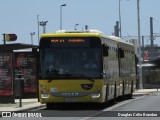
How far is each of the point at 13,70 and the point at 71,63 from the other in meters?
5.84

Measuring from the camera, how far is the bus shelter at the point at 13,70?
28516mm

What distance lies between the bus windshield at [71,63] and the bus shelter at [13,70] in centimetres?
80

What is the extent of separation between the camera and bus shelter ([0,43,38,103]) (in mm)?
28516

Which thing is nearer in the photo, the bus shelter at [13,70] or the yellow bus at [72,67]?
the yellow bus at [72,67]

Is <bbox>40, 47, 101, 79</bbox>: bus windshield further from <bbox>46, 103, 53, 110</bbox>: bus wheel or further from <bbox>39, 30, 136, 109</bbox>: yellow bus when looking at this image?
<bbox>46, 103, 53, 110</bbox>: bus wheel

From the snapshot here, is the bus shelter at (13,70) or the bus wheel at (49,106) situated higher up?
the bus shelter at (13,70)

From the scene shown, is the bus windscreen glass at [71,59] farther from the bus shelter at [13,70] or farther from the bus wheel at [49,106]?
the bus wheel at [49,106]

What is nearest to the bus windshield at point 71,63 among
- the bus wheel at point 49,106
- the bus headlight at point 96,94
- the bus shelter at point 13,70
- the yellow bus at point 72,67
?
the yellow bus at point 72,67

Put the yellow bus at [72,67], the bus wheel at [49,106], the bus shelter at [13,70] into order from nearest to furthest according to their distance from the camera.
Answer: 1. the yellow bus at [72,67]
2. the bus wheel at [49,106]
3. the bus shelter at [13,70]

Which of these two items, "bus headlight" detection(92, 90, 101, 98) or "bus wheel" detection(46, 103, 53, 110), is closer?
"bus headlight" detection(92, 90, 101, 98)

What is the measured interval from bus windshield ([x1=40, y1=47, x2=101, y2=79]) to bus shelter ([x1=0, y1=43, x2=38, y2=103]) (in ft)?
2.64

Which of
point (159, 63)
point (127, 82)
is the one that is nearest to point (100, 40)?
point (127, 82)

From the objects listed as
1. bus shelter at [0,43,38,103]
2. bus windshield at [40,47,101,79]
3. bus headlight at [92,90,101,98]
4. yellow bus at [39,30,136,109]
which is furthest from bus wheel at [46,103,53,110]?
bus headlight at [92,90,101,98]

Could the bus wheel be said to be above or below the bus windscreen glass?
below
